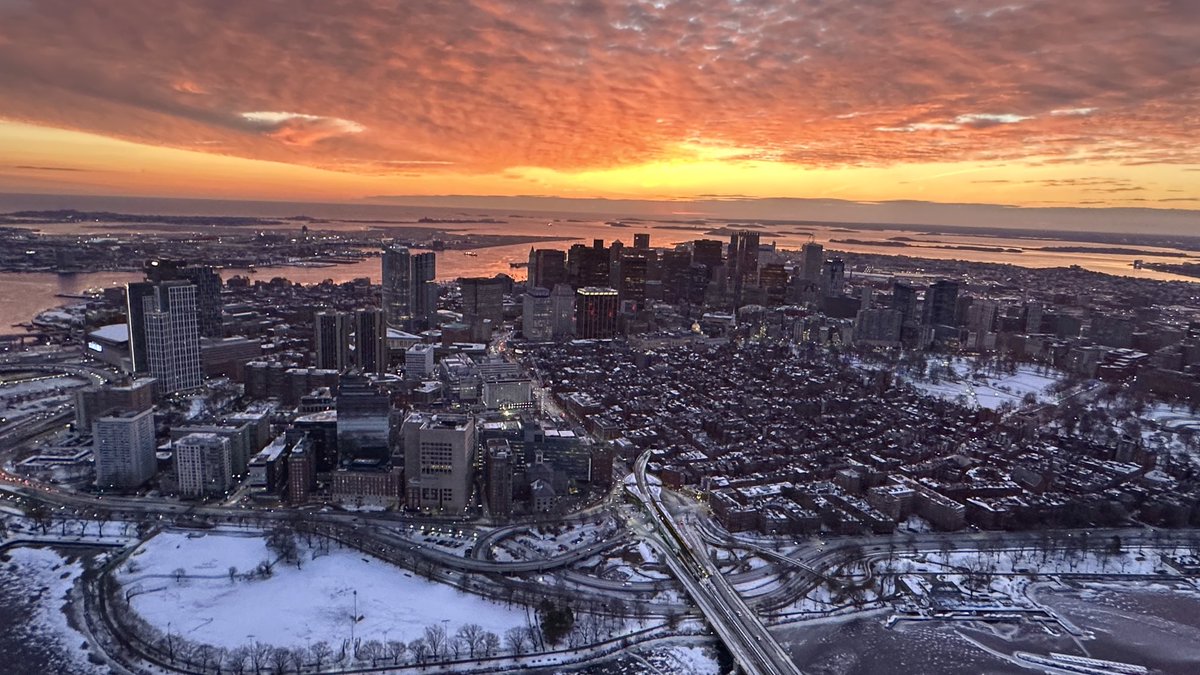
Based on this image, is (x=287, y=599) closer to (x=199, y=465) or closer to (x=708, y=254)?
(x=199, y=465)

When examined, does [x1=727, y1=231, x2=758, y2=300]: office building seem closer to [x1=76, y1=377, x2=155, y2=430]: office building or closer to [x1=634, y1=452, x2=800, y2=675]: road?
[x1=634, y1=452, x2=800, y2=675]: road

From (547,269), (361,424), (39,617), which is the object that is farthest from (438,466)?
(547,269)

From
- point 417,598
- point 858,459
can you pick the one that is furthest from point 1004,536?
point 417,598

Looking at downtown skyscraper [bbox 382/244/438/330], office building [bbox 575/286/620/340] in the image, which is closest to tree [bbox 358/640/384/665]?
downtown skyscraper [bbox 382/244/438/330]

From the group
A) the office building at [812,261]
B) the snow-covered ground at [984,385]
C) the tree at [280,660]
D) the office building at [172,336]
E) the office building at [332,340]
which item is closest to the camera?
the tree at [280,660]

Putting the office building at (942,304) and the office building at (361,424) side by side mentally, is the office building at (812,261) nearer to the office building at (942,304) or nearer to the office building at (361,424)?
the office building at (942,304)

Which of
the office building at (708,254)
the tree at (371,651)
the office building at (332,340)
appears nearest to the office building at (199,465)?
the tree at (371,651)

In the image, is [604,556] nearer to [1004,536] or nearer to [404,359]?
[1004,536]
